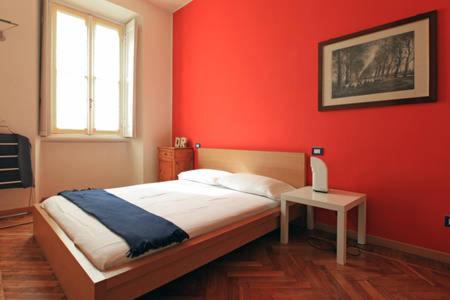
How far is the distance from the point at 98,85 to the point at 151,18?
4.69ft

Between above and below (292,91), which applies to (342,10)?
above

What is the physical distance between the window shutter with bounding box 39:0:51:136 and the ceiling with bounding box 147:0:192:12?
1.57 meters

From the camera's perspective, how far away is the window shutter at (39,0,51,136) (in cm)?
320

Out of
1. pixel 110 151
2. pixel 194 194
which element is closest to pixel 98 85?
pixel 110 151

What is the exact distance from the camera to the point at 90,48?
3.87 metres

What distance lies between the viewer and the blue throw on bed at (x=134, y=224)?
54.5 inches

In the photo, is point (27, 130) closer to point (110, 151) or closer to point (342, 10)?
point (110, 151)

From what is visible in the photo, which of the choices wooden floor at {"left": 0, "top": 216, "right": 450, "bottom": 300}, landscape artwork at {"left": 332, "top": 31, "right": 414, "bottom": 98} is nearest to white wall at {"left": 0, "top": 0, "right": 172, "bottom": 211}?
wooden floor at {"left": 0, "top": 216, "right": 450, "bottom": 300}

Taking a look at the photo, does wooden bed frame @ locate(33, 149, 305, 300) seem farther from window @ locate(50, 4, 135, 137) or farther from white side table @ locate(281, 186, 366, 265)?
window @ locate(50, 4, 135, 137)

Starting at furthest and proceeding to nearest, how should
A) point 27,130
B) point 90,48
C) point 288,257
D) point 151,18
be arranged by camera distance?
1. point 151,18
2. point 90,48
3. point 27,130
4. point 288,257

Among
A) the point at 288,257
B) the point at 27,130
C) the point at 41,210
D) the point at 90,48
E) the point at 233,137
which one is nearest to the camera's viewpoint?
the point at 288,257

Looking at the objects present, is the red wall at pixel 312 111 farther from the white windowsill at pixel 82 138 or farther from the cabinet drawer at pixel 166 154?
the white windowsill at pixel 82 138

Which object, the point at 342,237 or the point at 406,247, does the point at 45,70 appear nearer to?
the point at 342,237

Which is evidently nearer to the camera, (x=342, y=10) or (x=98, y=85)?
(x=342, y=10)
